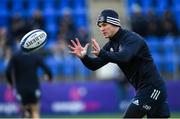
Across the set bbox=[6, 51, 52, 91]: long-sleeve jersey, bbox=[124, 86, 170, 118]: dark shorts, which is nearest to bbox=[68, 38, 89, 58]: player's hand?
bbox=[124, 86, 170, 118]: dark shorts

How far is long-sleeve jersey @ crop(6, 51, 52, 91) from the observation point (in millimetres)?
14375

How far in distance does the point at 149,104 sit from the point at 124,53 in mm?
916

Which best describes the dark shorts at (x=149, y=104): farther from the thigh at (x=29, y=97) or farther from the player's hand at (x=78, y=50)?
the thigh at (x=29, y=97)

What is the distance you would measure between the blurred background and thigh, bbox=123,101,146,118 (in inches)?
381

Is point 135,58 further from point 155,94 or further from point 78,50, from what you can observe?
point 78,50

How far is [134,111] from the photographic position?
30.3 ft

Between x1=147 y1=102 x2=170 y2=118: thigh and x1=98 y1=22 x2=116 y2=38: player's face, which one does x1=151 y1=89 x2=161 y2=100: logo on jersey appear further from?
x1=98 y1=22 x2=116 y2=38: player's face

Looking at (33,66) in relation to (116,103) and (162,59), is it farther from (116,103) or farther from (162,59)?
(162,59)

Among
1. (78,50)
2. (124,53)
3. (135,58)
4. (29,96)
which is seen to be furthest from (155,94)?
(29,96)

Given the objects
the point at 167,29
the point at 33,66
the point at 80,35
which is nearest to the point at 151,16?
the point at 167,29

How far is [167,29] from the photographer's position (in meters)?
22.8

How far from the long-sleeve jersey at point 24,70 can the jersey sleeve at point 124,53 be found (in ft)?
17.5

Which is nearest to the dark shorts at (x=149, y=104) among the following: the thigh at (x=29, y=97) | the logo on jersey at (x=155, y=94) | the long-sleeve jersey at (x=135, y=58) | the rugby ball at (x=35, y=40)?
the logo on jersey at (x=155, y=94)

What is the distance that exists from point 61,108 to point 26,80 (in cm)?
619
